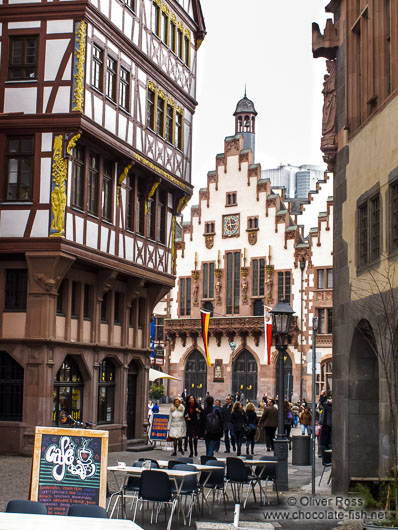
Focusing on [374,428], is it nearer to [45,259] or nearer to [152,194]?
[45,259]

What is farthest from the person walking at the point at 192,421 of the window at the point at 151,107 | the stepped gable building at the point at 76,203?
the window at the point at 151,107

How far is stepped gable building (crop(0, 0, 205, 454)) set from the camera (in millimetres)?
25312

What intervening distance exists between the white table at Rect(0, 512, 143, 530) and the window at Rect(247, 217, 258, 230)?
176 feet

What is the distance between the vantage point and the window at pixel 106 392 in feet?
95.0

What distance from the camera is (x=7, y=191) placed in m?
25.8

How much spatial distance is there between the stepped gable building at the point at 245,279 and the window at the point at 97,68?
3095 centimetres

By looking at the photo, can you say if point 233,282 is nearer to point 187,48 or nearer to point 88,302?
point 187,48

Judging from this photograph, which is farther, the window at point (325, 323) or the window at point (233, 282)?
the window at point (233, 282)

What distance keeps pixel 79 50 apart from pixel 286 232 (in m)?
36.1

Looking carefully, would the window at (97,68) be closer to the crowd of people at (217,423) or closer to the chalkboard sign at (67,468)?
the crowd of people at (217,423)

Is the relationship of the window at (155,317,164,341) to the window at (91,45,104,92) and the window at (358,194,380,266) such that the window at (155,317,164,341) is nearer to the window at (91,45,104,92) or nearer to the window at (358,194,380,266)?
the window at (91,45,104,92)

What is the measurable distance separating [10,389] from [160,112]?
36.7ft

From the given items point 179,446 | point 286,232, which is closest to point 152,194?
point 179,446

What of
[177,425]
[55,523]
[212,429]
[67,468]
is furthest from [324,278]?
[55,523]
